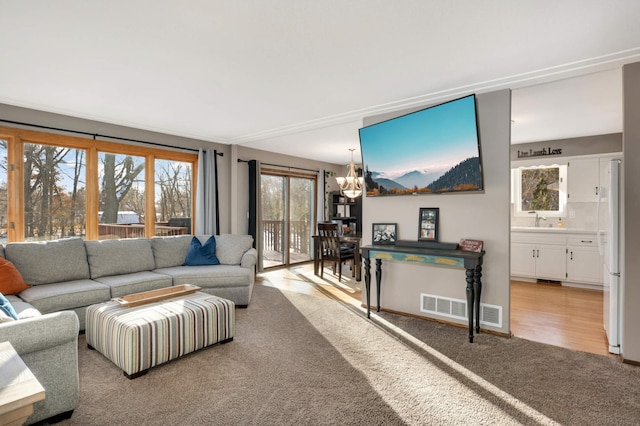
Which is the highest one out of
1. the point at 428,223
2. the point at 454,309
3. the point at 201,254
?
the point at 428,223

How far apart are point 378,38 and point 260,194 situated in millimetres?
4334

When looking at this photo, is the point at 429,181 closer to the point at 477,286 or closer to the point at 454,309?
the point at 477,286

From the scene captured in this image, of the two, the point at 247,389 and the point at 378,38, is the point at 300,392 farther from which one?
the point at 378,38

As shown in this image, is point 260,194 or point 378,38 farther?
point 260,194

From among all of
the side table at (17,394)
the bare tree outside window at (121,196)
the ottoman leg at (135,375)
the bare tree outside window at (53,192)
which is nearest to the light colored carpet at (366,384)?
the ottoman leg at (135,375)

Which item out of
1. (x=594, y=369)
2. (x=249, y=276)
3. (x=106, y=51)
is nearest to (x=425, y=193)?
(x=594, y=369)

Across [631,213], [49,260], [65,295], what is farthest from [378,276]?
[49,260]

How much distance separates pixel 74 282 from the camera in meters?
3.60

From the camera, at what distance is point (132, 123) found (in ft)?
15.1

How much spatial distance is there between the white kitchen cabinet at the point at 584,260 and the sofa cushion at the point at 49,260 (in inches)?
259

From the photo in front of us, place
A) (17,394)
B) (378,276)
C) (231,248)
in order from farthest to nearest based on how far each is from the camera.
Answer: (231,248), (378,276), (17,394)

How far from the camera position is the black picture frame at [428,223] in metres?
3.70

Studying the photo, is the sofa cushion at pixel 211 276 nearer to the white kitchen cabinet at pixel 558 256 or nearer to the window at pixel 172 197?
the window at pixel 172 197

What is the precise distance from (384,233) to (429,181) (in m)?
0.81
